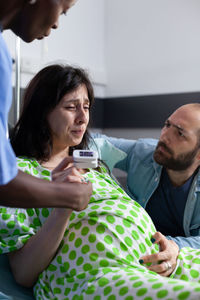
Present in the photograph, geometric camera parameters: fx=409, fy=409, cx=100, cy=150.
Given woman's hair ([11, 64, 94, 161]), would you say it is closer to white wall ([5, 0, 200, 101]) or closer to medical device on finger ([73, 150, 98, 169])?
medical device on finger ([73, 150, 98, 169])

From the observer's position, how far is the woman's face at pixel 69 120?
4.97ft

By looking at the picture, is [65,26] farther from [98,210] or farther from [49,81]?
[98,210]

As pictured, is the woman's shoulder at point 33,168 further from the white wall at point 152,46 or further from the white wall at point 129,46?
the white wall at point 152,46

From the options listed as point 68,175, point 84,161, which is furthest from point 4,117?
point 84,161

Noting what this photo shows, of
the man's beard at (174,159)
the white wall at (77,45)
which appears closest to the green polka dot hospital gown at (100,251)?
the man's beard at (174,159)

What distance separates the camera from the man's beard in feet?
6.17

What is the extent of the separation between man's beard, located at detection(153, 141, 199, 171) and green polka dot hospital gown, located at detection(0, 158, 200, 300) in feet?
1.82

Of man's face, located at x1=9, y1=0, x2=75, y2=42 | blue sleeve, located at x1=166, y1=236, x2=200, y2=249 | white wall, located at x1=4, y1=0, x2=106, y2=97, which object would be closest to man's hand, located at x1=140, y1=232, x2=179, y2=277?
blue sleeve, located at x1=166, y1=236, x2=200, y2=249

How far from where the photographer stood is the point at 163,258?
123 cm

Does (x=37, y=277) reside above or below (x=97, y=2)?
below

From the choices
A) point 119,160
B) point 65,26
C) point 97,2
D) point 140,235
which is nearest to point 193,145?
point 119,160

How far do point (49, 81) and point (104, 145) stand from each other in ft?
1.64

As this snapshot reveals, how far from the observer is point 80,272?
1.14 meters

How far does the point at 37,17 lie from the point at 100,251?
2.16 feet
